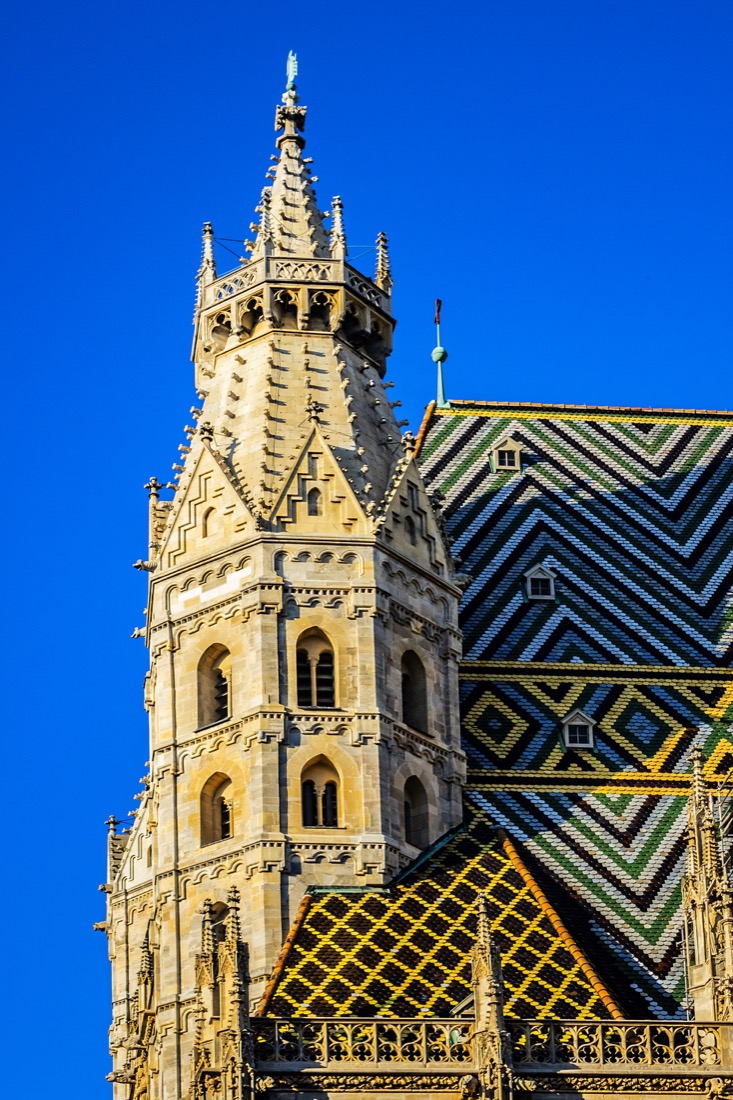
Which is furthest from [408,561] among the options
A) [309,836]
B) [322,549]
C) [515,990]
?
[515,990]

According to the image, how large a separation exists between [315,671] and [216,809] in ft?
6.32

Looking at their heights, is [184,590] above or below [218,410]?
below

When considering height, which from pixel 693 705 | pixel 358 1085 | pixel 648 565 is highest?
pixel 648 565

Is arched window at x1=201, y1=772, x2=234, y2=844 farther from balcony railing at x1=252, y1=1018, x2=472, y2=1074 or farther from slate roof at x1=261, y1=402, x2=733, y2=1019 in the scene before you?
balcony railing at x1=252, y1=1018, x2=472, y2=1074

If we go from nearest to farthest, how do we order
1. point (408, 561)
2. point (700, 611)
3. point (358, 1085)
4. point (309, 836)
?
1. point (358, 1085)
2. point (309, 836)
3. point (408, 561)
4. point (700, 611)

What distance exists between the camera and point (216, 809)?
1399 inches

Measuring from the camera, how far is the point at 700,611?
4072 centimetres

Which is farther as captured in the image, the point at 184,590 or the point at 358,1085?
the point at 184,590

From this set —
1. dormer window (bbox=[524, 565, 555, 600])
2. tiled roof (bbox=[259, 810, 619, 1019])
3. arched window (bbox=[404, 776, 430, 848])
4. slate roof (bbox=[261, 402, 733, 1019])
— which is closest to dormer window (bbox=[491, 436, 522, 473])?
slate roof (bbox=[261, 402, 733, 1019])

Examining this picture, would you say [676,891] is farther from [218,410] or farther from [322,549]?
[218,410]

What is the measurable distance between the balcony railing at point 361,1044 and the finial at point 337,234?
1126 centimetres

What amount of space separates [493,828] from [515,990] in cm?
373

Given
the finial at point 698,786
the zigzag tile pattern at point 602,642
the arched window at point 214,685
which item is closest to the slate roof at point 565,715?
the zigzag tile pattern at point 602,642

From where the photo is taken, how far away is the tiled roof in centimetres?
3262
